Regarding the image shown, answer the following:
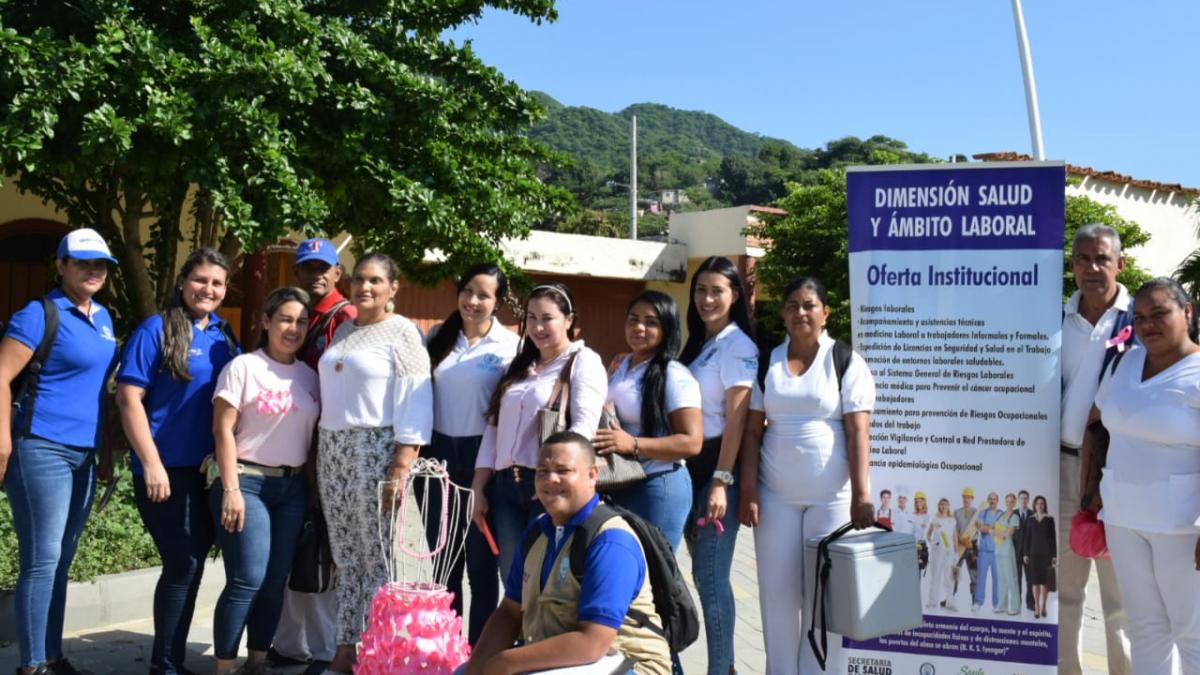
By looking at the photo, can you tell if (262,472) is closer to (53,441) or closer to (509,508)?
(53,441)

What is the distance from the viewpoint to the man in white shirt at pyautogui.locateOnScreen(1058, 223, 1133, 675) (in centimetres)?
448

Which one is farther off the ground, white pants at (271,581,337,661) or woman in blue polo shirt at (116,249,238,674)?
woman in blue polo shirt at (116,249,238,674)

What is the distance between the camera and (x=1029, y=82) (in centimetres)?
1295

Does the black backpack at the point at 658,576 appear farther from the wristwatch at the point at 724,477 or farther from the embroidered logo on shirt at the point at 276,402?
the embroidered logo on shirt at the point at 276,402

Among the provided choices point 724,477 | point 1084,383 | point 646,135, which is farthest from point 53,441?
point 646,135

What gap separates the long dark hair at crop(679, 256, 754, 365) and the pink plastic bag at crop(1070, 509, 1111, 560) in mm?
1521

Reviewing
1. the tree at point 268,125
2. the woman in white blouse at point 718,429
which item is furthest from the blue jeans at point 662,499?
the tree at point 268,125

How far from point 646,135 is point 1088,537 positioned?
10357cm

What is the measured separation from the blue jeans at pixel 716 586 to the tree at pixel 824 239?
12.5 metres

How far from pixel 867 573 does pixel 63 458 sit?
127 inches

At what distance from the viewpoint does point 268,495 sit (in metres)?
4.56

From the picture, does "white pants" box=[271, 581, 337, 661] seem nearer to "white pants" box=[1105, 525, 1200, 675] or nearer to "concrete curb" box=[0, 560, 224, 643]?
"concrete curb" box=[0, 560, 224, 643]

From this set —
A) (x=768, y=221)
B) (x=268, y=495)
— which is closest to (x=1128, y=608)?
(x=268, y=495)

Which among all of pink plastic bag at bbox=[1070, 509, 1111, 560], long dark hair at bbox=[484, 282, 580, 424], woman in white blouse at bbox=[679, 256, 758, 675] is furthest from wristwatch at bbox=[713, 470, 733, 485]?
pink plastic bag at bbox=[1070, 509, 1111, 560]
